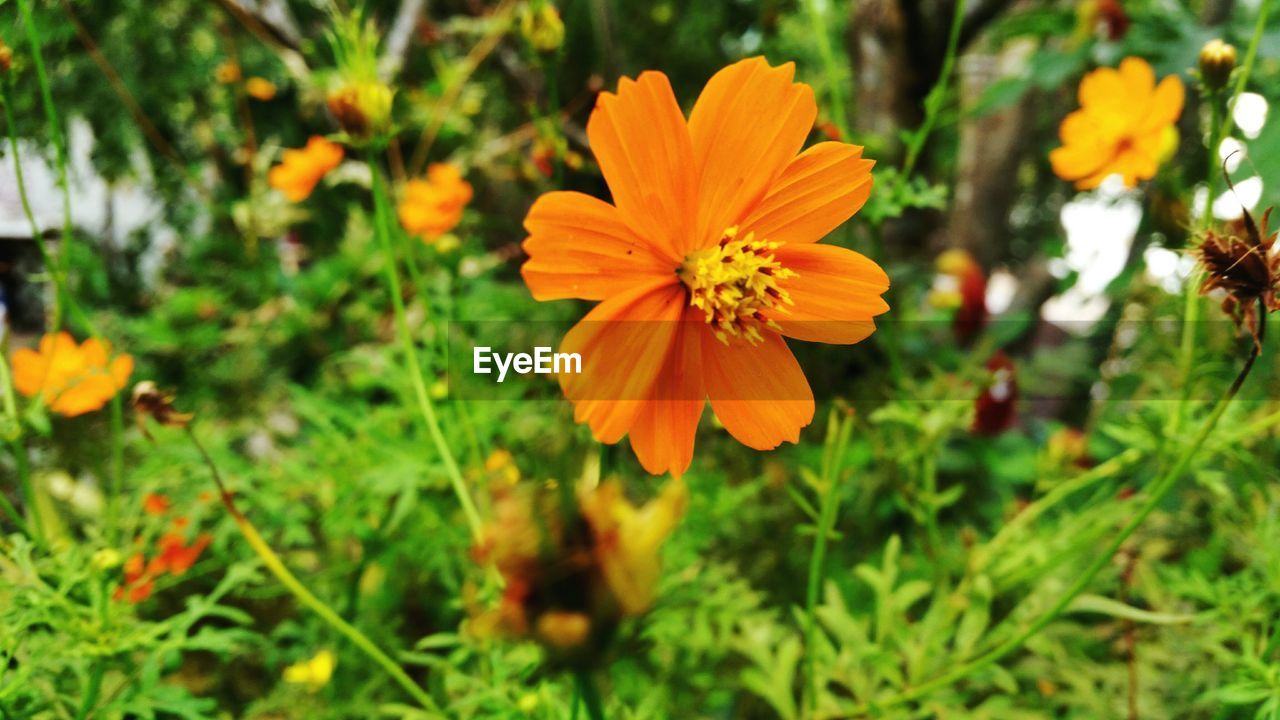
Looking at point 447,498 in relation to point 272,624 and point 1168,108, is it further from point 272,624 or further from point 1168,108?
point 1168,108

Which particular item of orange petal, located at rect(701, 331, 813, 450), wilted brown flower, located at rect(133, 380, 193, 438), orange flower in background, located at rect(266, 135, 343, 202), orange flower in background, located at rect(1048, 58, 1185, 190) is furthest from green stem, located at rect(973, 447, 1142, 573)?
orange flower in background, located at rect(266, 135, 343, 202)

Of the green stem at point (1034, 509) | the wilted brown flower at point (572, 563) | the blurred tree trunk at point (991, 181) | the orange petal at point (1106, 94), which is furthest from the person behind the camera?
the blurred tree trunk at point (991, 181)

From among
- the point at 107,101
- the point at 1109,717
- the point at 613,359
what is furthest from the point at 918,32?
the point at 107,101

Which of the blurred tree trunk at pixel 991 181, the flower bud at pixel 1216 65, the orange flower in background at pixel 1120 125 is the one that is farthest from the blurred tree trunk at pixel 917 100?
the flower bud at pixel 1216 65

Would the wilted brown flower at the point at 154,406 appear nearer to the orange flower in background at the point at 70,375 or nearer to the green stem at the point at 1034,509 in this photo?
the orange flower in background at the point at 70,375

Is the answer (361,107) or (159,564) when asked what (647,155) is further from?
(159,564)
